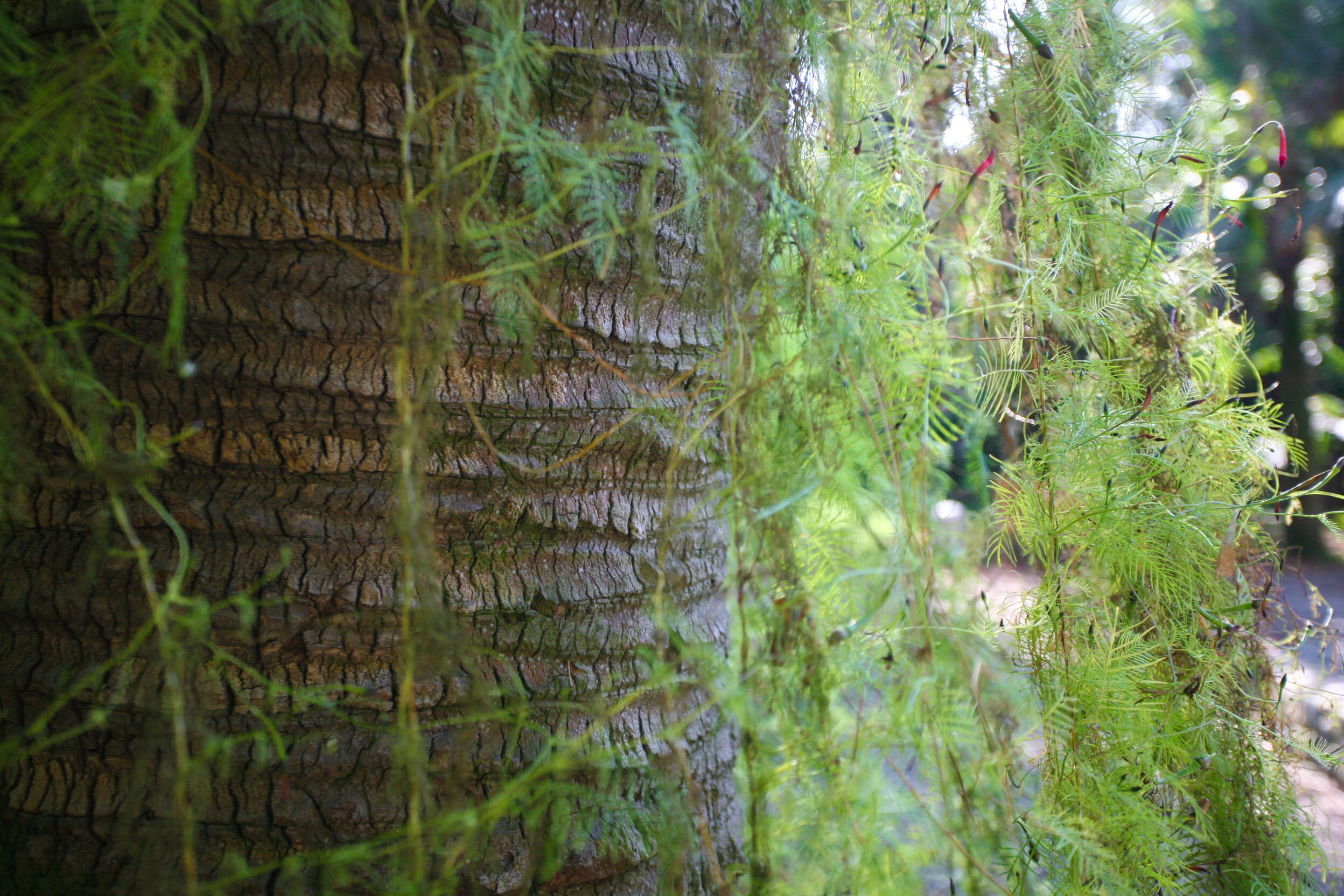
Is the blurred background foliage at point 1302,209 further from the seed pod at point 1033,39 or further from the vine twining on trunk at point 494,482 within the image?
the vine twining on trunk at point 494,482

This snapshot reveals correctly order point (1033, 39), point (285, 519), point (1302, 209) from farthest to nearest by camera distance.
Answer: point (1302, 209) < point (1033, 39) < point (285, 519)

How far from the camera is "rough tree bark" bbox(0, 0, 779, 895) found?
544 millimetres

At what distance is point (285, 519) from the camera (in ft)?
1.86

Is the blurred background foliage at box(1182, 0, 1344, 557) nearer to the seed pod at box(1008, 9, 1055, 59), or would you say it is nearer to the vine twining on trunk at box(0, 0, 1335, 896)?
the seed pod at box(1008, 9, 1055, 59)

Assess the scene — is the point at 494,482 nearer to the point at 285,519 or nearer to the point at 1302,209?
the point at 285,519

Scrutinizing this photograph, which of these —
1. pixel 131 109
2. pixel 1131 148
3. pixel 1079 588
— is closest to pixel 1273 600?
pixel 1079 588

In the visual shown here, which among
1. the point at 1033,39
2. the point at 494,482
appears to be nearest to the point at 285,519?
the point at 494,482

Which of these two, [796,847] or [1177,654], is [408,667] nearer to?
[796,847]

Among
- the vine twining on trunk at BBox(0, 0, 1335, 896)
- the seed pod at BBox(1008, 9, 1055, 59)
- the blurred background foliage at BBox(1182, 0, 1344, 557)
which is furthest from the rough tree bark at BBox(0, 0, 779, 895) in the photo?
the blurred background foliage at BBox(1182, 0, 1344, 557)

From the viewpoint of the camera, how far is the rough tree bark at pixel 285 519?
1.78ft

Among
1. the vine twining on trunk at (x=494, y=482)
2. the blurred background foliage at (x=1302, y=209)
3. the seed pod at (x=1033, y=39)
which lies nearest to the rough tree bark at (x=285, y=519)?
the vine twining on trunk at (x=494, y=482)

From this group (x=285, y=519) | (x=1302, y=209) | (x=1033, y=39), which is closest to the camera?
(x=285, y=519)

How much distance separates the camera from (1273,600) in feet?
3.29

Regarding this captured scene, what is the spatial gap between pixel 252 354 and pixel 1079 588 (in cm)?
92
